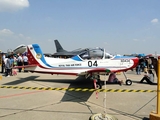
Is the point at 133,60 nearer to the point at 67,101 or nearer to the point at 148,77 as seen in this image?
the point at 148,77

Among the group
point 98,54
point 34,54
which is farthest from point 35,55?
point 98,54

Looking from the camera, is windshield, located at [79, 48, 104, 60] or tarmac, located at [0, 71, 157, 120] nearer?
tarmac, located at [0, 71, 157, 120]

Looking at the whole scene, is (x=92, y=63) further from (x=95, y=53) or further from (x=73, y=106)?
(x=73, y=106)

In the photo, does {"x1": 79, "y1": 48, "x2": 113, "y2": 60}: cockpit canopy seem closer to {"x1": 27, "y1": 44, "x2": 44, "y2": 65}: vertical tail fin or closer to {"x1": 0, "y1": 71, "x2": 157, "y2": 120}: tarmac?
{"x1": 0, "y1": 71, "x2": 157, "y2": 120}: tarmac

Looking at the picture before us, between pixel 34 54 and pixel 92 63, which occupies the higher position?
pixel 34 54

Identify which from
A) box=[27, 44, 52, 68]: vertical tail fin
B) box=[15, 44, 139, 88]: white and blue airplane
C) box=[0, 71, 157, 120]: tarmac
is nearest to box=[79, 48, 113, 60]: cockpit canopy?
box=[15, 44, 139, 88]: white and blue airplane

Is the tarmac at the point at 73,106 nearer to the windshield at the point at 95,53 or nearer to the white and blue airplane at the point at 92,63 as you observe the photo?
the white and blue airplane at the point at 92,63

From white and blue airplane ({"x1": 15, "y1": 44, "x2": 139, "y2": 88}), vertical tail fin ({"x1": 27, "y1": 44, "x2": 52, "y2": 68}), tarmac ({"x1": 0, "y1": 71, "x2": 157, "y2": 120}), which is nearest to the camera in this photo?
tarmac ({"x1": 0, "y1": 71, "x2": 157, "y2": 120})

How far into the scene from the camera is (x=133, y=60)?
694cm

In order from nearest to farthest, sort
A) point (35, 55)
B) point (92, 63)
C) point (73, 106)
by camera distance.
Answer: point (73, 106)
point (92, 63)
point (35, 55)

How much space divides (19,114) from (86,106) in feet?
6.23

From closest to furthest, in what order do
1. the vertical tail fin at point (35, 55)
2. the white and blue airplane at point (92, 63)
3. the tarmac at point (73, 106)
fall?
the tarmac at point (73, 106) → the white and blue airplane at point (92, 63) → the vertical tail fin at point (35, 55)

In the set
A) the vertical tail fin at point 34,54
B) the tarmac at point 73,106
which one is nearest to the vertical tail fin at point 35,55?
the vertical tail fin at point 34,54

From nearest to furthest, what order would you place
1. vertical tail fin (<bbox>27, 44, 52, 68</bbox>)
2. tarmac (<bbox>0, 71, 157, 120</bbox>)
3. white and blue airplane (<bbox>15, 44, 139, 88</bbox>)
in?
tarmac (<bbox>0, 71, 157, 120</bbox>), white and blue airplane (<bbox>15, 44, 139, 88</bbox>), vertical tail fin (<bbox>27, 44, 52, 68</bbox>)
